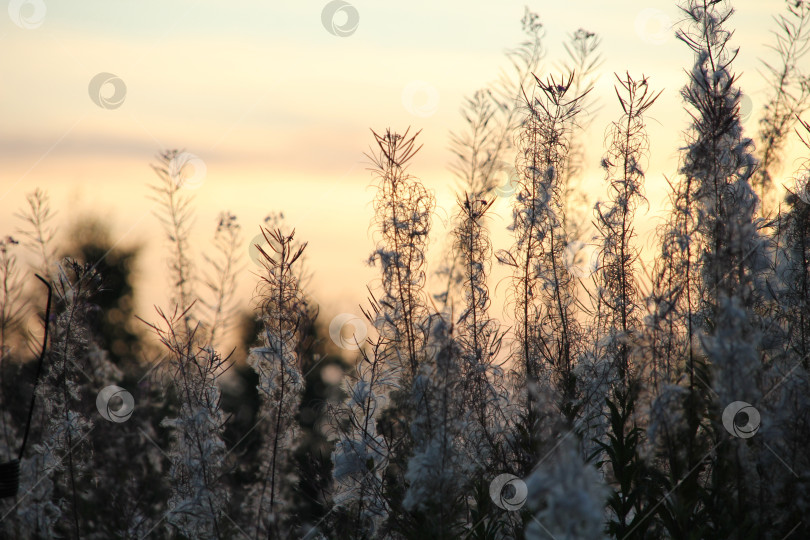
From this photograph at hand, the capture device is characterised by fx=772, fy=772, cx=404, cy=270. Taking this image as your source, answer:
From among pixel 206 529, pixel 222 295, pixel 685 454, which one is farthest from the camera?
pixel 222 295

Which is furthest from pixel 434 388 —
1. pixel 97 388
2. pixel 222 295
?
pixel 222 295

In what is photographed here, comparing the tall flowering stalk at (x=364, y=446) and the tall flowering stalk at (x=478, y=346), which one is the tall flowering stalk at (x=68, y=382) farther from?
the tall flowering stalk at (x=478, y=346)

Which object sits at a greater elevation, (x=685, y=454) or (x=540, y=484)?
(x=540, y=484)

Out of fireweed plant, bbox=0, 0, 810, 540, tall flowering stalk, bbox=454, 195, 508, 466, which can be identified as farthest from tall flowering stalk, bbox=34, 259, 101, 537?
tall flowering stalk, bbox=454, 195, 508, 466

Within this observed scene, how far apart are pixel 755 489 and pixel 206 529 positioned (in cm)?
486

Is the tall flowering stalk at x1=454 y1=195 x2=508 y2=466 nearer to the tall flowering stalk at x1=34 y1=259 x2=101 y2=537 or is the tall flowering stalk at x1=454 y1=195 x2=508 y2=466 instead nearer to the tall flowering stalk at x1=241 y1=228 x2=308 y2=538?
the tall flowering stalk at x1=241 y1=228 x2=308 y2=538

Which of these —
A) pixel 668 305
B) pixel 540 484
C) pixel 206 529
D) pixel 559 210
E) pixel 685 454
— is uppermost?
pixel 559 210

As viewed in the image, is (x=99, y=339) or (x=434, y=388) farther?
(x=99, y=339)

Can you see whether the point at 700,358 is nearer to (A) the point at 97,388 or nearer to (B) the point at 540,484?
(B) the point at 540,484

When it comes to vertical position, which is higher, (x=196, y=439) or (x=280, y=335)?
(x=280, y=335)

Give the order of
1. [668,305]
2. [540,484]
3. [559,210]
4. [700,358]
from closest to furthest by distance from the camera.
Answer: [540,484], [668,305], [700,358], [559,210]

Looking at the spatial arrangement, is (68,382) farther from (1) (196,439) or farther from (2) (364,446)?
(2) (364,446)

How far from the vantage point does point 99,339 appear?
9.82 m

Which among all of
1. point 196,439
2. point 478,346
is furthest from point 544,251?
point 196,439
